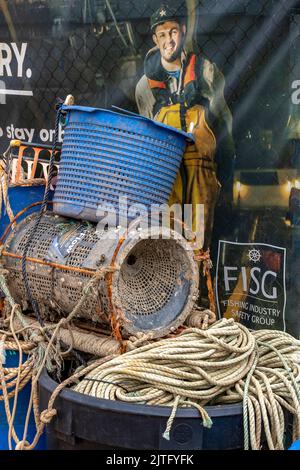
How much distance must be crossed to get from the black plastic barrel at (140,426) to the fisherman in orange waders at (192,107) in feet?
5.15

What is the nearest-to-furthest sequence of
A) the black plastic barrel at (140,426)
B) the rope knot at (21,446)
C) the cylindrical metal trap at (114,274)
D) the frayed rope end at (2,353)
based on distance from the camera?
the black plastic barrel at (140,426), the rope knot at (21,446), the cylindrical metal trap at (114,274), the frayed rope end at (2,353)

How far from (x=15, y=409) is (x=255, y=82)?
Answer: 7.33ft

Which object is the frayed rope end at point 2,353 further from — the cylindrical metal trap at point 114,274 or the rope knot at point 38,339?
the cylindrical metal trap at point 114,274

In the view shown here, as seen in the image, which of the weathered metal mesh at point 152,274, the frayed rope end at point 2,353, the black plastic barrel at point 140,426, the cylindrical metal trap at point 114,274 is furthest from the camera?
the weathered metal mesh at point 152,274

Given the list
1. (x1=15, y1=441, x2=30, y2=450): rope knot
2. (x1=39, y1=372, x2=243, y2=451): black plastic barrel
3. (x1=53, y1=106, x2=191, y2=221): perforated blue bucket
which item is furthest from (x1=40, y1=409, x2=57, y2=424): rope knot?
(x1=53, y1=106, x2=191, y2=221): perforated blue bucket

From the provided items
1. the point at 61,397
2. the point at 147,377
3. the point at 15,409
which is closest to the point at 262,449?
the point at 147,377

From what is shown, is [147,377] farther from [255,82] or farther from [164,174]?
[255,82]

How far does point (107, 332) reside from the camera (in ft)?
9.64

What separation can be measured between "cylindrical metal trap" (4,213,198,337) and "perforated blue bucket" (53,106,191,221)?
152 millimetres

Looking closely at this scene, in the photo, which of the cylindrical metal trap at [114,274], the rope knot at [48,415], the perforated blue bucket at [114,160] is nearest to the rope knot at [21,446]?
the rope knot at [48,415]

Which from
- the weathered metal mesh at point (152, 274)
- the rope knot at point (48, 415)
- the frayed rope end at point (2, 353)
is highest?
the weathered metal mesh at point (152, 274)

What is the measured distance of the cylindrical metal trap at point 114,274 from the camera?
2.76 m

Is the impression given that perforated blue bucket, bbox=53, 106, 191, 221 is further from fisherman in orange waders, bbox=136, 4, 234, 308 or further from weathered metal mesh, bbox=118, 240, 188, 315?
fisherman in orange waders, bbox=136, 4, 234, 308

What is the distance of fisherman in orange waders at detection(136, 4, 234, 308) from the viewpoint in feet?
12.1
